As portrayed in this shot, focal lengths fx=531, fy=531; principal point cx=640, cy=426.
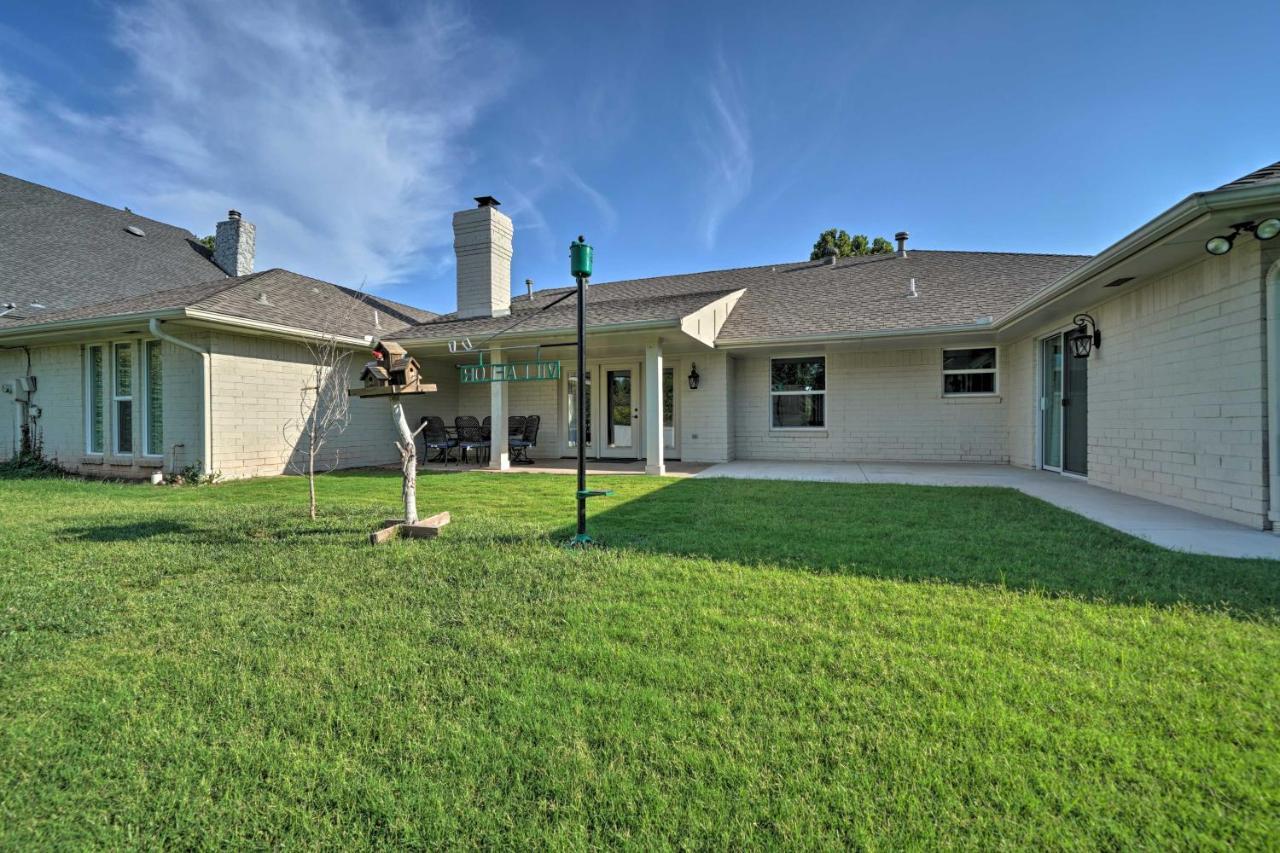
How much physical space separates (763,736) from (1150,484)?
7.12m

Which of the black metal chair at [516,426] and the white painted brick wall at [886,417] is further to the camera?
the black metal chair at [516,426]

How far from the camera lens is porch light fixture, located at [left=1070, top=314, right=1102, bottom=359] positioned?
7.48 metres

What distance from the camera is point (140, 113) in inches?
436

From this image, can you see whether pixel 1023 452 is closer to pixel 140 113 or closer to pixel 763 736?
pixel 763 736

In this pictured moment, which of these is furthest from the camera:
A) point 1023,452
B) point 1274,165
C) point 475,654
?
point 1023,452

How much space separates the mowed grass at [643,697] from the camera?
154cm

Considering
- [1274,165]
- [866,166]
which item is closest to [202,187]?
[866,166]

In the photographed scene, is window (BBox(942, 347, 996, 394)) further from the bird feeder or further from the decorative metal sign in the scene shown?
the bird feeder

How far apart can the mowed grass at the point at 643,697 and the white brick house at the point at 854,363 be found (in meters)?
2.78

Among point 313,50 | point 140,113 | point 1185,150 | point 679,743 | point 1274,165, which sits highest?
point 140,113

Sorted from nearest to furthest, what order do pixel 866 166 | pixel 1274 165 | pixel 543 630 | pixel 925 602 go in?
pixel 543 630
pixel 925 602
pixel 1274 165
pixel 866 166

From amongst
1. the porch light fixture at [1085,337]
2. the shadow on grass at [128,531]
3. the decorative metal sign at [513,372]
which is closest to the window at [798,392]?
the porch light fixture at [1085,337]

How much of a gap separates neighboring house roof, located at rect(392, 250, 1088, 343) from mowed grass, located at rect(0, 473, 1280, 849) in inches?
248

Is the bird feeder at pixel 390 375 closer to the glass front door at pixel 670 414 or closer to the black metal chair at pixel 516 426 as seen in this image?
the black metal chair at pixel 516 426
